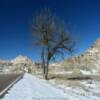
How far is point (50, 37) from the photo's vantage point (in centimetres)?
3978

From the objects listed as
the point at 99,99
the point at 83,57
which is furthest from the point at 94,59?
the point at 99,99

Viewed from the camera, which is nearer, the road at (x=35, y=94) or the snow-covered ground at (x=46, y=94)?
the snow-covered ground at (x=46, y=94)

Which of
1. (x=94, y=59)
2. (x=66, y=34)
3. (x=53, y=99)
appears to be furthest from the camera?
(x=94, y=59)

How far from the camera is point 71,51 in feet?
133

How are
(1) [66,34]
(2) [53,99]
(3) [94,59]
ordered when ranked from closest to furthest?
(2) [53,99], (1) [66,34], (3) [94,59]

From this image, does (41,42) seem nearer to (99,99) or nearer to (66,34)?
(66,34)

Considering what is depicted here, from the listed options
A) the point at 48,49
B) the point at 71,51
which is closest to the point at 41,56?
the point at 48,49

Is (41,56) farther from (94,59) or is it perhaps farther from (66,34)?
(94,59)

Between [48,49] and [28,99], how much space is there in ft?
93.3

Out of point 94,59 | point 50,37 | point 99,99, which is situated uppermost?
point 94,59

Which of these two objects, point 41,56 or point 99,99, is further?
point 41,56

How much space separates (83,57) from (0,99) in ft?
554

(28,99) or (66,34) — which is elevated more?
(66,34)

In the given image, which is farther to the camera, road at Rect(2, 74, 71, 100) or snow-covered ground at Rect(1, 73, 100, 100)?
road at Rect(2, 74, 71, 100)
